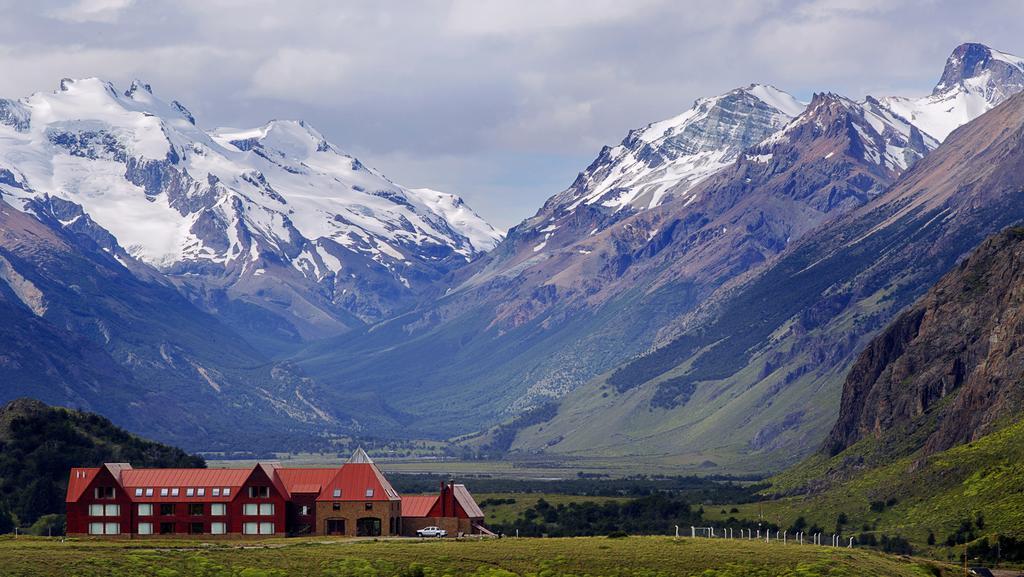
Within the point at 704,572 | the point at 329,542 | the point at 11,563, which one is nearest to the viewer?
the point at 11,563

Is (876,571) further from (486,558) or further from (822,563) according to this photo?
(486,558)

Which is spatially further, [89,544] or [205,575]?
[89,544]

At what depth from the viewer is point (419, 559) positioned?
180875mm

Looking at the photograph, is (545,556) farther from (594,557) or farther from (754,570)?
(754,570)

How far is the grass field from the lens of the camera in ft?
568

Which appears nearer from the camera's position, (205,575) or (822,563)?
(205,575)

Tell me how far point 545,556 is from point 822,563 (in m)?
28.4

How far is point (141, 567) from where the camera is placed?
172625mm

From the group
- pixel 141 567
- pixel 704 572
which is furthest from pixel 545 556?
pixel 141 567

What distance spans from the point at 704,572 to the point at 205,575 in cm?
4921

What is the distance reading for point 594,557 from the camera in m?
187

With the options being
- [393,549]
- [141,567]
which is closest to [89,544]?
[141,567]

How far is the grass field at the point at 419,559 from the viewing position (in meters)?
173

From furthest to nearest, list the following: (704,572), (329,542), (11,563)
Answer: (329,542), (704,572), (11,563)
